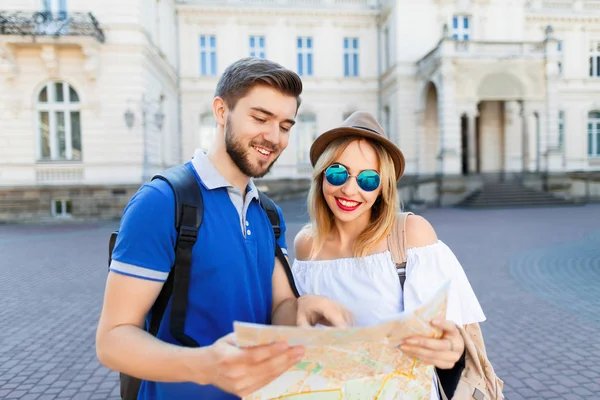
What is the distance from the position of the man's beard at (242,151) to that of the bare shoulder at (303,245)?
2.32ft

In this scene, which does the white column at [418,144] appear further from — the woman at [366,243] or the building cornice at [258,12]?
the woman at [366,243]

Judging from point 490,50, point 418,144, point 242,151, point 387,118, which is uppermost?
point 490,50

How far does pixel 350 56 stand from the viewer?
1048 inches

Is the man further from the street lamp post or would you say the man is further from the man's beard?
the street lamp post

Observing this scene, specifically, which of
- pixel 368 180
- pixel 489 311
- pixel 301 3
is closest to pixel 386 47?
pixel 301 3

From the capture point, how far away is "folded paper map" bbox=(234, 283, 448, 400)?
3.68ft

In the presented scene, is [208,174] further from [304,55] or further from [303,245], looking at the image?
[304,55]

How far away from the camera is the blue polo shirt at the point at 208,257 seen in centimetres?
131

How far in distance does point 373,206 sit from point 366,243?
0.26m

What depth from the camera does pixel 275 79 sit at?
1.56 metres

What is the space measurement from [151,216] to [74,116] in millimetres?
19182

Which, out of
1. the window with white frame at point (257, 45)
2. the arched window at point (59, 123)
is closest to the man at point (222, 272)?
the arched window at point (59, 123)

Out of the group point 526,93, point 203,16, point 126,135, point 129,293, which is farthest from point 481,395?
point 203,16

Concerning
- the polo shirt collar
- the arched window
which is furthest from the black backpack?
the arched window
